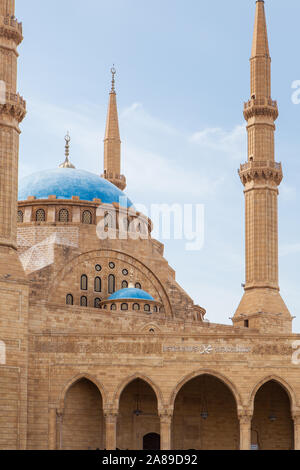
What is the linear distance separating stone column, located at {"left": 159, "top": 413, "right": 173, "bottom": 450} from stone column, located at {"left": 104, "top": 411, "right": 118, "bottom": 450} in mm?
1666

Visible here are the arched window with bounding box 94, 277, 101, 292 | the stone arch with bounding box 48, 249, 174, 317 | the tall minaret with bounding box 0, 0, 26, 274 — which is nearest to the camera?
the tall minaret with bounding box 0, 0, 26, 274

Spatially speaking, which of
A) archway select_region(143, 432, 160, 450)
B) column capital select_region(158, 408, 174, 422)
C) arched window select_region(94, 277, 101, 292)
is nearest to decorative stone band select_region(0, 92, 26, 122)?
arched window select_region(94, 277, 101, 292)

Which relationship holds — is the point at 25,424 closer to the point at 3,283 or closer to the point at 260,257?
the point at 3,283

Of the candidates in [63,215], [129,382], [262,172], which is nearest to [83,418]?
[129,382]

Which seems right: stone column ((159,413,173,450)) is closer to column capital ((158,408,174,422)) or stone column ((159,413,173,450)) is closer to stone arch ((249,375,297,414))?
column capital ((158,408,174,422))

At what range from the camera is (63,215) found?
44250 mm

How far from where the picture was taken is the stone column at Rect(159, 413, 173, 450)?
34.7 metres

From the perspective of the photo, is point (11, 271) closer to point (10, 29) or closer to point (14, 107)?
point (14, 107)

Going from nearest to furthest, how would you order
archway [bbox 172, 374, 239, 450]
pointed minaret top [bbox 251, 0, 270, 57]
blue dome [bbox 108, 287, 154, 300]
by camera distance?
archway [bbox 172, 374, 239, 450]
blue dome [bbox 108, 287, 154, 300]
pointed minaret top [bbox 251, 0, 270, 57]

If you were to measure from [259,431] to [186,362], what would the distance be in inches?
193

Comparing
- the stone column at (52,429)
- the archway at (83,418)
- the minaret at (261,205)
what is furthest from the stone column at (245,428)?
the minaret at (261,205)

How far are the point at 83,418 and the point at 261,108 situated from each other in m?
16.9

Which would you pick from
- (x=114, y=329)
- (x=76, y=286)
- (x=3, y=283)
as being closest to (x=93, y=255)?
(x=76, y=286)
